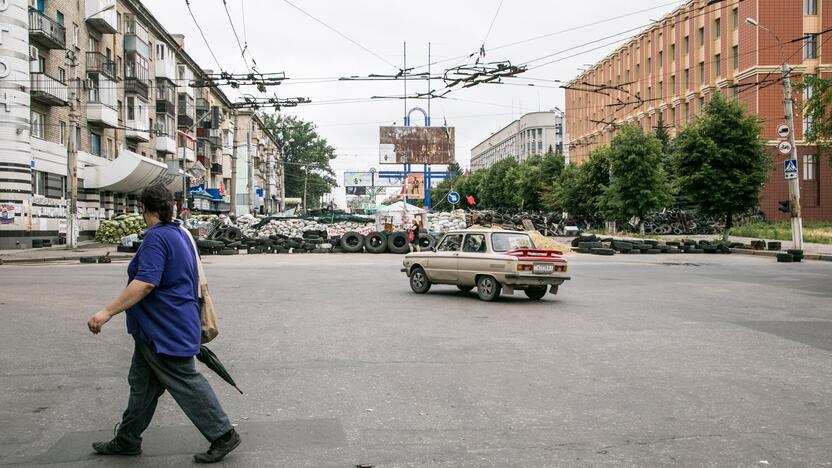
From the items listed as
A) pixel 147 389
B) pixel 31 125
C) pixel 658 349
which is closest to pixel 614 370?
pixel 658 349

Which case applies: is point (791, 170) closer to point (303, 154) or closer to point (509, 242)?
point (509, 242)

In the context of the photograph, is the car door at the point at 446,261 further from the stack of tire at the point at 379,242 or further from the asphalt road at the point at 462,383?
the stack of tire at the point at 379,242

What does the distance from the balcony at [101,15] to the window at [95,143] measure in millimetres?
5941

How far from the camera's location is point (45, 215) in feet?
118

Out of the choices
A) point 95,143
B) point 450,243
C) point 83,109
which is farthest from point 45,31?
point 450,243

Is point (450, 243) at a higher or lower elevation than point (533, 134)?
lower

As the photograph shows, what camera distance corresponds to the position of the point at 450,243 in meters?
15.5

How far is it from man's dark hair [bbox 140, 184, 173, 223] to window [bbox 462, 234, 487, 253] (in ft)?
33.8

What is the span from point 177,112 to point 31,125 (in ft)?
89.2

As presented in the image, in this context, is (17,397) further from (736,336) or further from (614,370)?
(736,336)

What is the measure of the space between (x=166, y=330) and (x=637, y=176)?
44.0 meters

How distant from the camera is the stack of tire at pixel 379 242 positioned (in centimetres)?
3472

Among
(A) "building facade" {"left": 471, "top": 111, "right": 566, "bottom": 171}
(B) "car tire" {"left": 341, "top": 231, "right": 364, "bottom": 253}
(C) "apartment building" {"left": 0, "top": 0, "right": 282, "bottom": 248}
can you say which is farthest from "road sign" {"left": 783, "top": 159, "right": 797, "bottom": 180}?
(A) "building facade" {"left": 471, "top": 111, "right": 566, "bottom": 171}

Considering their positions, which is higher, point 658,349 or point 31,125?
point 31,125
